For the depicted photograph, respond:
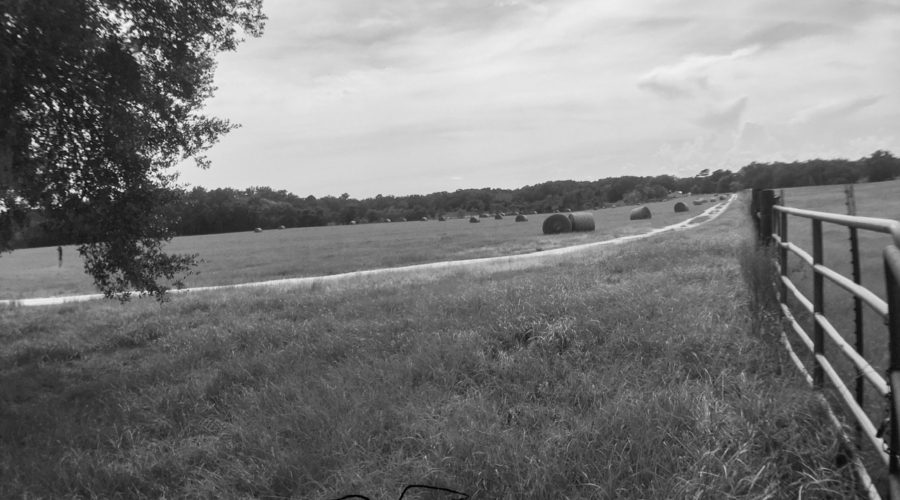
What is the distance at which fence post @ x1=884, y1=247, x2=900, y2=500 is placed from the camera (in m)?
1.84

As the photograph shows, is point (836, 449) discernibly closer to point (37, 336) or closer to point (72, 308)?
point (37, 336)

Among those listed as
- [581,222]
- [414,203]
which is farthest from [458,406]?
[414,203]

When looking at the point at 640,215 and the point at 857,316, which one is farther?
the point at 640,215

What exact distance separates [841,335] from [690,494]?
134 cm

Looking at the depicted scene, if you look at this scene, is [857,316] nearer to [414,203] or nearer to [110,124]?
[110,124]

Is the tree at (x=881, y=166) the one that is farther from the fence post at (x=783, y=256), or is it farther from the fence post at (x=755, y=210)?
the fence post at (x=783, y=256)

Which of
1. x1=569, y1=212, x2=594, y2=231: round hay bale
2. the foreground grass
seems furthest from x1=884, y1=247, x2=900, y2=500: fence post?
x1=569, y1=212, x2=594, y2=231: round hay bale

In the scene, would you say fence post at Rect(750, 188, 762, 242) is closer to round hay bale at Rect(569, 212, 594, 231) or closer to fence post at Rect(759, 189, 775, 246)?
fence post at Rect(759, 189, 775, 246)

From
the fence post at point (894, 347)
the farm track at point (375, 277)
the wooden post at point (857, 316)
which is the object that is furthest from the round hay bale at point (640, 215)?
the fence post at point (894, 347)

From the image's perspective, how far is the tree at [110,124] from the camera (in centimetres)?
706

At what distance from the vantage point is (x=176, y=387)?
19.8 feet

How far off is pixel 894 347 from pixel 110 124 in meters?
8.41

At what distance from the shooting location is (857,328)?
3098mm

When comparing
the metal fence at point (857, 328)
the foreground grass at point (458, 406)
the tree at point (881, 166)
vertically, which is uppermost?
the tree at point (881, 166)
